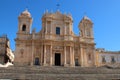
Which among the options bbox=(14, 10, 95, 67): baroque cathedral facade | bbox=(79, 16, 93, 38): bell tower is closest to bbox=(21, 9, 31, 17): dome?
bbox=(14, 10, 95, 67): baroque cathedral facade

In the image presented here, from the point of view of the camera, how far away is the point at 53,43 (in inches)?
1505

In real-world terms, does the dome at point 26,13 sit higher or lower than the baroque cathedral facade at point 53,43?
higher

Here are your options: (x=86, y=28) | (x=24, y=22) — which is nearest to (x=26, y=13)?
(x=24, y=22)

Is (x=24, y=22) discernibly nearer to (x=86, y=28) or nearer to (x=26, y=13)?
(x=26, y=13)

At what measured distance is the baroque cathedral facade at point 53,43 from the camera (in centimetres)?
3719

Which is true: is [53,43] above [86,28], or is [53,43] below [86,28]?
below

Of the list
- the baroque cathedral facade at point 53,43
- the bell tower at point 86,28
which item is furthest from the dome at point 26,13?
the bell tower at point 86,28

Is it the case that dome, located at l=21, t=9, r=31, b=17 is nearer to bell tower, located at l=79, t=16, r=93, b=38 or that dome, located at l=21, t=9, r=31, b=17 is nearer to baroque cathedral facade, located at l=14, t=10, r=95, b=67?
baroque cathedral facade, located at l=14, t=10, r=95, b=67

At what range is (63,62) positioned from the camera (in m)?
37.9

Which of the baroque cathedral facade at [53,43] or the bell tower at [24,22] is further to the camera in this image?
the bell tower at [24,22]

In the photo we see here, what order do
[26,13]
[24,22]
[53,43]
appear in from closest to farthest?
1. [53,43]
2. [24,22]
3. [26,13]

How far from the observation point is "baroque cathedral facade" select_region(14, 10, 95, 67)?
122ft

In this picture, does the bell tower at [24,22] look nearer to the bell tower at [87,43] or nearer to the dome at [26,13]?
the dome at [26,13]

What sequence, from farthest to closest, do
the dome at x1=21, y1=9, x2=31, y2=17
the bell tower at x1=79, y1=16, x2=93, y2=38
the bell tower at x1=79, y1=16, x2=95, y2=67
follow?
the bell tower at x1=79, y1=16, x2=93, y2=38 < the dome at x1=21, y1=9, x2=31, y2=17 < the bell tower at x1=79, y1=16, x2=95, y2=67
